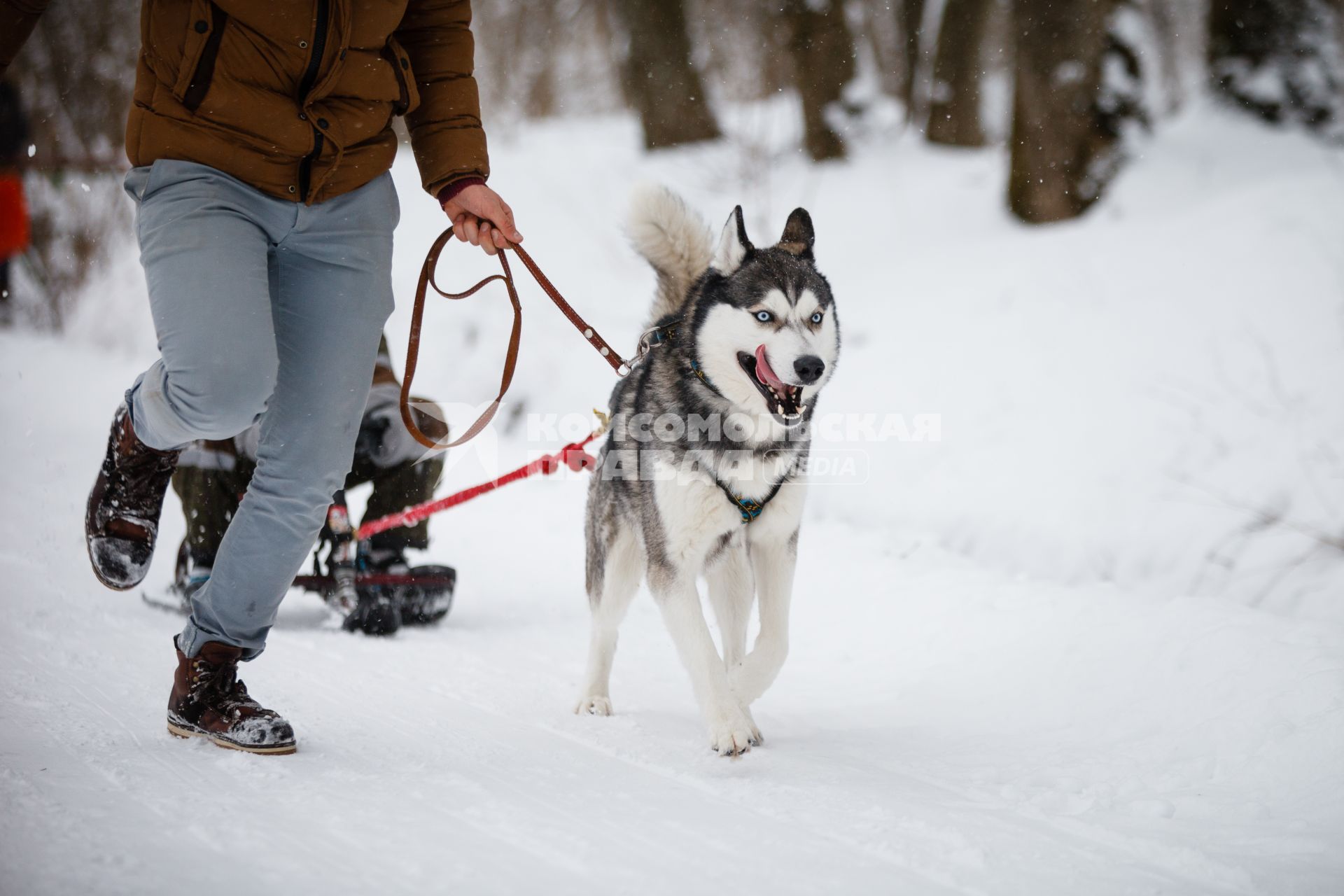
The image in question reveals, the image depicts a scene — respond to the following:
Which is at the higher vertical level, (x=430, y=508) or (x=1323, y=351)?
(x=1323, y=351)

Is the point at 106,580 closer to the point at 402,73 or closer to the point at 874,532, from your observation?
the point at 402,73

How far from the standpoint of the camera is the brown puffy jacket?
183 centimetres

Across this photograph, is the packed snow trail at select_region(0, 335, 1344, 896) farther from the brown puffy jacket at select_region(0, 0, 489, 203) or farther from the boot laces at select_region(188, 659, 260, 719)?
the brown puffy jacket at select_region(0, 0, 489, 203)

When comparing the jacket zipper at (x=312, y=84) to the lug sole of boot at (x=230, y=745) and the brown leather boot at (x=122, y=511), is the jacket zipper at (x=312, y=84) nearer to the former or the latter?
the brown leather boot at (x=122, y=511)

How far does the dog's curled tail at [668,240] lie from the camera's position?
9.17 ft

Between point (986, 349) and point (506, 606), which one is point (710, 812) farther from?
point (986, 349)

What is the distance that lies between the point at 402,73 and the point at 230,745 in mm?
1529

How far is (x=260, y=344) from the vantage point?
190 cm

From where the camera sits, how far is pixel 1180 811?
6.61ft

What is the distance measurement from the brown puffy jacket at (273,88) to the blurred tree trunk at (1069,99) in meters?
5.65

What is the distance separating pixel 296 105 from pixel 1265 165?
673 cm

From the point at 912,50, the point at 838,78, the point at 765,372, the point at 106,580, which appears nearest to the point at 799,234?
the point at 765,372

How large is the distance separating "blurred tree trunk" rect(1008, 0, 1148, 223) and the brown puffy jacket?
5647 mm

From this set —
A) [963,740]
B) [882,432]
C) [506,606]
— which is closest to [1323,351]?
[882,432]
